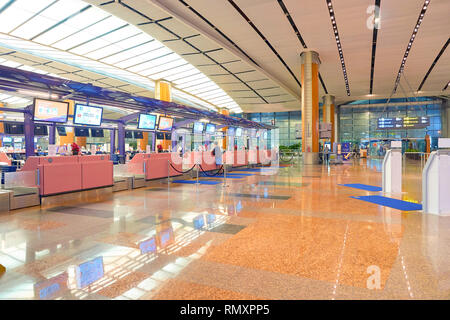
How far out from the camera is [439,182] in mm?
5348

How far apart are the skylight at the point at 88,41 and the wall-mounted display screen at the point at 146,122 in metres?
5.11

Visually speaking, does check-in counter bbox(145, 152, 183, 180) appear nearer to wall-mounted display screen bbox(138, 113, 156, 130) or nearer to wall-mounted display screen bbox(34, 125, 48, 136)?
wall-mounted display screen bbox(138, 113, 156, 130)

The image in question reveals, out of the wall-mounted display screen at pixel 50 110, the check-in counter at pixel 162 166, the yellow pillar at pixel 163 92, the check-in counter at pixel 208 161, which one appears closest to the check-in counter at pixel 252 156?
the check-in counter at pixel 208 161

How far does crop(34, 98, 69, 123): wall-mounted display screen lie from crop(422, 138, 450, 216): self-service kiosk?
9579 millimetres

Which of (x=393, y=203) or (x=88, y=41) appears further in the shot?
(x=88, y=41)

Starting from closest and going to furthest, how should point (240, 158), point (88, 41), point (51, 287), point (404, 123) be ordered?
point (51, 287), point (88, 41), point (240, 158), point (404, 123)

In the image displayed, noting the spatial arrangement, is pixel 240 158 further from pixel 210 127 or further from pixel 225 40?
pixel 225 40

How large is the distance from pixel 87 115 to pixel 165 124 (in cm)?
454

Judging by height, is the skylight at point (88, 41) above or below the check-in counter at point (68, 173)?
above

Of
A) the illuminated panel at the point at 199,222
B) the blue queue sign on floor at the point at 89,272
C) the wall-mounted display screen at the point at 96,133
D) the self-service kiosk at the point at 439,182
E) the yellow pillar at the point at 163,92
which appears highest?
the yellow pillar at the point at 163,92

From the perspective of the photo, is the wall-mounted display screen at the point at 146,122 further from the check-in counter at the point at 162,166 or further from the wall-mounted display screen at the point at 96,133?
the wall-mounted display screen at the point at 96,133

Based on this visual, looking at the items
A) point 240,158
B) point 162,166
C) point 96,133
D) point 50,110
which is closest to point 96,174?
point 50,110

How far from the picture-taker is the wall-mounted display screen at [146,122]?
12.9m

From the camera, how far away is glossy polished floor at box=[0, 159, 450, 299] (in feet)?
8.32
